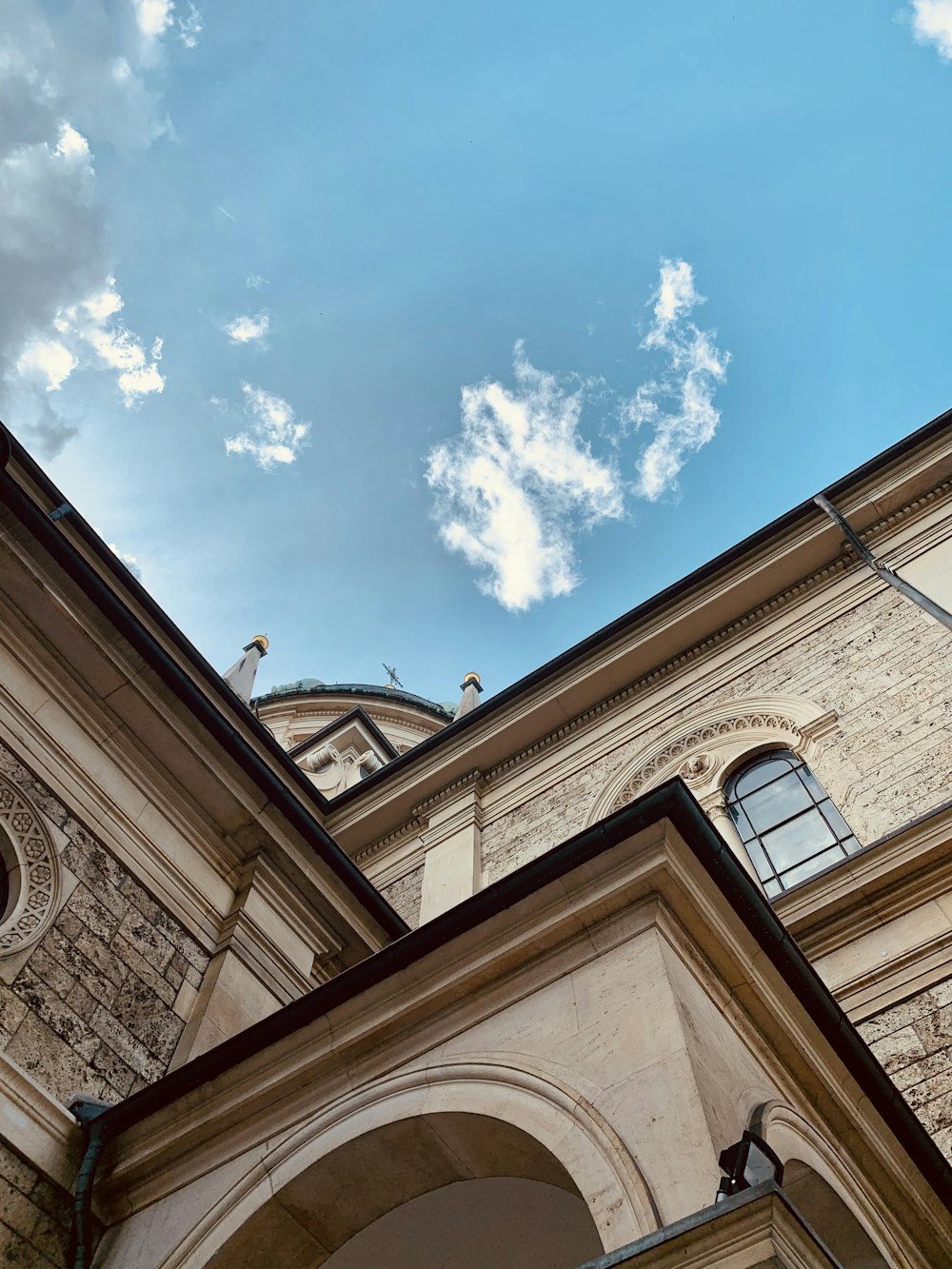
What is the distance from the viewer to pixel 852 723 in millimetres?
8898

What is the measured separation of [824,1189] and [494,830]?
7.59 m

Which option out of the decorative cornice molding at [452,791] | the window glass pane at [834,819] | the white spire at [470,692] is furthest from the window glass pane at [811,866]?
the white spire at [470,692]

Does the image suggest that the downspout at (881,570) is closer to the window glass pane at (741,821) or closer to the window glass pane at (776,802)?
the window glass pane at (776,802)

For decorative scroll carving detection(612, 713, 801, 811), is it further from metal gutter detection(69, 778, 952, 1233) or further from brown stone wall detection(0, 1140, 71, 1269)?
brown stone wall detection(0, 1140, 71, 1269)

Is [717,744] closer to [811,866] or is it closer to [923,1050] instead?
[811,866]

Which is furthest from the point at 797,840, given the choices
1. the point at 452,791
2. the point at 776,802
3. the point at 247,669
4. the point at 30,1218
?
the point at 247,669

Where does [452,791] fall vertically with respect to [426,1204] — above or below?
above

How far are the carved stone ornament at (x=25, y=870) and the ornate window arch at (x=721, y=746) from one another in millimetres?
4791

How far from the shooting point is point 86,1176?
4.59 meters

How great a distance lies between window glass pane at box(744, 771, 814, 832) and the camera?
8.78 m

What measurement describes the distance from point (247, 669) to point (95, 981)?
8797 millimetres

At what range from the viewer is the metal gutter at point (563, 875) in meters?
4.09

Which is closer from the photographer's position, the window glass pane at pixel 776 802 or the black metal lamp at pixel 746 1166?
the black metal lamp at pixel 746 1166

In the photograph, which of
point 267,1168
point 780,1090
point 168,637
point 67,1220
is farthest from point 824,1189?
point 168,637
